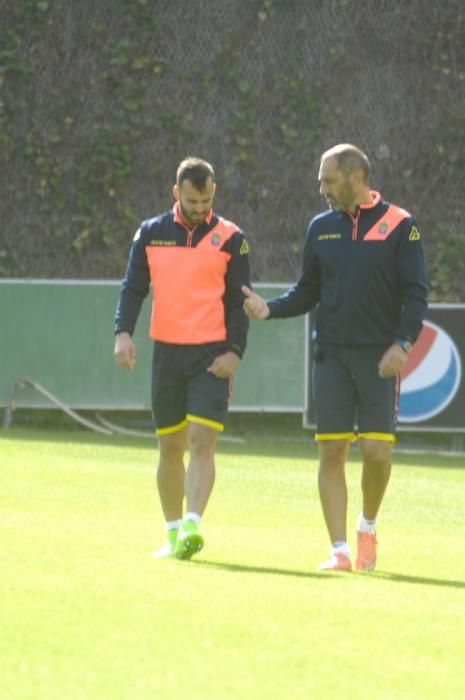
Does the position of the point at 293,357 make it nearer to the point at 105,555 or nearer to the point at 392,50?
the point at 392,50

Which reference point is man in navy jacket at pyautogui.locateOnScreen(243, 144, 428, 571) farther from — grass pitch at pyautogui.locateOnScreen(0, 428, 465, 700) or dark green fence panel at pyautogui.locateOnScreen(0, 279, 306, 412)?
dark green fence panel at pyautogui.locateOnScreen(0, 279, 306, 412)

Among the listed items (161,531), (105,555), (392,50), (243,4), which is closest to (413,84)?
(392,50)

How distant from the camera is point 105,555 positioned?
826 centimetres

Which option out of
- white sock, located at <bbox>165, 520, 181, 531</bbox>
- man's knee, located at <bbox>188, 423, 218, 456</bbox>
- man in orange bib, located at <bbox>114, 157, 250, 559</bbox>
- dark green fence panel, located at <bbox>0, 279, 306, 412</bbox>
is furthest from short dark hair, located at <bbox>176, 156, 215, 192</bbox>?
dark green fence panel, located at <bbox>0, 279, 306, 412</bbox>

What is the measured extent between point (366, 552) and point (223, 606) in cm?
204

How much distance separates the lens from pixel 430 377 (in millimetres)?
17641

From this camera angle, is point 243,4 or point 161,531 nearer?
point 161,531

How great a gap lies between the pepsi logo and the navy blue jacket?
29.7 ft

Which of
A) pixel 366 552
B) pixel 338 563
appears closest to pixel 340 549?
pixel 338 563

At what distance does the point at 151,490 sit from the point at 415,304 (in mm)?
4839

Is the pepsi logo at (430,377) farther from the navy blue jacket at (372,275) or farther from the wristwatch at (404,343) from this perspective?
the wristwatch at (404,343)

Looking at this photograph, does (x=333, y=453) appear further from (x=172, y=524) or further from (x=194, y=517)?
(x=172, y=524)

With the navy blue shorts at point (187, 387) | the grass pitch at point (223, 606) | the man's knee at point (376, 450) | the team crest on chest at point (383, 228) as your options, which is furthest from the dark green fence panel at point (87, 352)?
the team crest on chest at point (383, 228)

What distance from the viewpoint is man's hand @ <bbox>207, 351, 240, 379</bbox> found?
28.5ft
